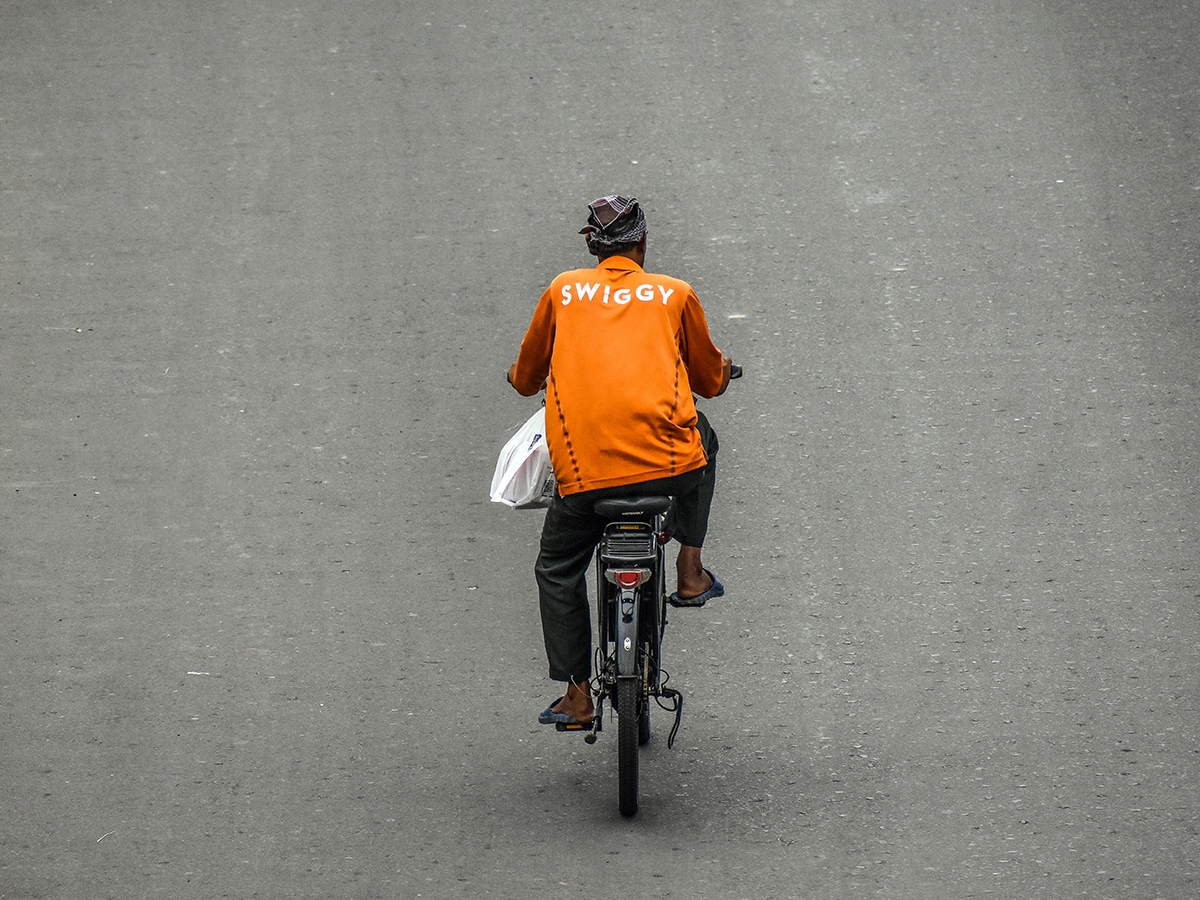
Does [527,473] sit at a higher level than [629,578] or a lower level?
higher

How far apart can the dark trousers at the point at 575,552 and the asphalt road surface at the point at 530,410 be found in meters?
Answer: 0.46

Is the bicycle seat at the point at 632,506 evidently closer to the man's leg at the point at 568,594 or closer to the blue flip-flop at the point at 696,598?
the man's leg at the point at 568,594

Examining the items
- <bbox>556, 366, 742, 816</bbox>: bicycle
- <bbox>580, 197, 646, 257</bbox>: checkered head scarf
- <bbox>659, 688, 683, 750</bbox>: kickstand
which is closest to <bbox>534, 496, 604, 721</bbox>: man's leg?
<bbox>556, 366, 742, 816</bbox>: bicycle

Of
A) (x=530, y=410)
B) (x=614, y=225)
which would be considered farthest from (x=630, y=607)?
(x=530, y=410)

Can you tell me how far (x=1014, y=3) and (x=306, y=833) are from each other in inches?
298

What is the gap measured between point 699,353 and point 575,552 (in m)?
0.80

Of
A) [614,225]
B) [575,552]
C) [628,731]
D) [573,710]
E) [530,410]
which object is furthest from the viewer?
[530,410]

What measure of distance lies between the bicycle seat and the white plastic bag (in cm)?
33

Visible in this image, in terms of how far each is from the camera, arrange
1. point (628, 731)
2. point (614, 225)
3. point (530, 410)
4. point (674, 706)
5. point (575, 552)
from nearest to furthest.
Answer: point (628, 731) < point (614, 225) < point (575, 552) < point (674, 706) < point (530, 410)

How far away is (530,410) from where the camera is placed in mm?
8312

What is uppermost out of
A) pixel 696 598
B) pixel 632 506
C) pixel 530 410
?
pixel 632 506

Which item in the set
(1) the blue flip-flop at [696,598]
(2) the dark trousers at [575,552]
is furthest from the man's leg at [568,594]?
(1) the blue flip-flop at [696,598]

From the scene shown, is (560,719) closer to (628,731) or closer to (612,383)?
(628,731)

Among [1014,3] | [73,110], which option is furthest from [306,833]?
[1014,3]
